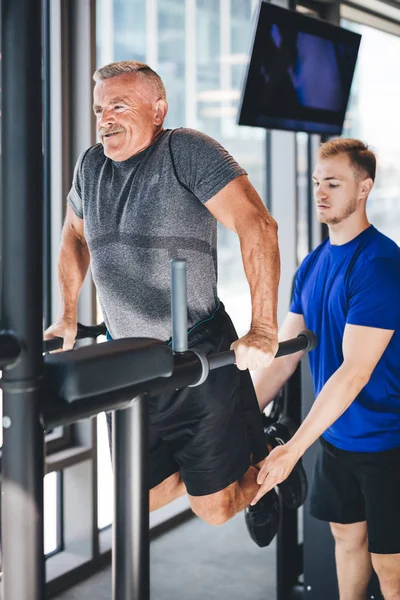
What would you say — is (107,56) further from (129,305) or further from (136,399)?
(136,399)

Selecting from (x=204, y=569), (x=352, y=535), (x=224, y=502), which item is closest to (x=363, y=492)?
(x=352, y=535)

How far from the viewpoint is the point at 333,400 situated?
2.30m

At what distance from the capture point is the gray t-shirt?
1952 mm

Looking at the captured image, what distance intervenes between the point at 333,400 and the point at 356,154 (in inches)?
35.4

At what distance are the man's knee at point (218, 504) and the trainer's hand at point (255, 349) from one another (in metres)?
0.60

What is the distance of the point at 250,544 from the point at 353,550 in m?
1.43

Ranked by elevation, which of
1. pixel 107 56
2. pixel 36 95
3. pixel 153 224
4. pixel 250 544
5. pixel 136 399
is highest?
pixel 107 56

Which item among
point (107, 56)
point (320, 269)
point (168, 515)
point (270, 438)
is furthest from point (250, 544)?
point (107, 56)

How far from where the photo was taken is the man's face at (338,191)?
8.47ft

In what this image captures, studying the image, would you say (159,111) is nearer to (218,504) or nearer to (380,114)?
(218,504)

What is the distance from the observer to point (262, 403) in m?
2.81

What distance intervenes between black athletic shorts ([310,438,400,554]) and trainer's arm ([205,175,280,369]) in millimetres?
953

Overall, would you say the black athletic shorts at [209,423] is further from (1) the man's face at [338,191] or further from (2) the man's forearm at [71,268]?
(1) the man's face at [338,191]

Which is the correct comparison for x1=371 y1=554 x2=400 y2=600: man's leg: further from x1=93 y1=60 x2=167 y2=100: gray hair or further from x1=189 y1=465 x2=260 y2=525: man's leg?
x1=93 y1=60 x2=167 y2=100: gray hair
